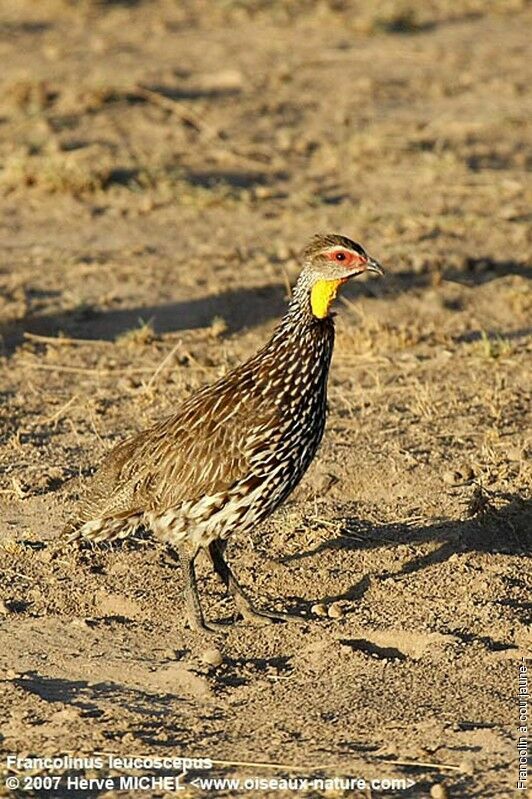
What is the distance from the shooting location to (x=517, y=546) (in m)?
7.58

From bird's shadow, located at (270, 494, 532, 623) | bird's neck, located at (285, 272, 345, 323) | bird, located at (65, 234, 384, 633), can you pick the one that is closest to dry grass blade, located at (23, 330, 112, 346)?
bird's shadow, located at (270, 494, 532, 623)

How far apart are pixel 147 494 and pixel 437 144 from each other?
28.6 feet

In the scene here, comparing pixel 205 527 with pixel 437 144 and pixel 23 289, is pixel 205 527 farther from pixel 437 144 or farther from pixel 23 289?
pixel 437 144

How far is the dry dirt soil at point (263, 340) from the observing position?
612 cm

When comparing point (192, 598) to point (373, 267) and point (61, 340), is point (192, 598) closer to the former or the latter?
point (373, 267)

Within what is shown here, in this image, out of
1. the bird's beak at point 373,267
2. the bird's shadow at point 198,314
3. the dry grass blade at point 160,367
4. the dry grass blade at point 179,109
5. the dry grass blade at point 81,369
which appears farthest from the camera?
the dry grass blade at point 179,109

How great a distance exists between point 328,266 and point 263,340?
3.67 metres

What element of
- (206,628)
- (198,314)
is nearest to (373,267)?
(206,628)

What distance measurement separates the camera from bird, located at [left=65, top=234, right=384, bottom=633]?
21.8 ft

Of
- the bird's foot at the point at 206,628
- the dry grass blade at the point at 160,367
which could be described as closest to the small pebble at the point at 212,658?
the bird's foot at the point at 206,628

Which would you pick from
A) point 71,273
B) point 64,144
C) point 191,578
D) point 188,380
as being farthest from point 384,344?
point 64,144

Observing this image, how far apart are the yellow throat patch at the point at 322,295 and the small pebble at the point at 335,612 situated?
1236mm

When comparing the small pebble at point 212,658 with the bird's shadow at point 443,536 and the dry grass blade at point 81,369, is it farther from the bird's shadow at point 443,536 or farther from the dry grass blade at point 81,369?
the dry grass blade at point 81,369

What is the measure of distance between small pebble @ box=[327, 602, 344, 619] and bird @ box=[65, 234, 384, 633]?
0.19m
